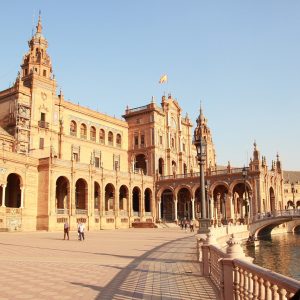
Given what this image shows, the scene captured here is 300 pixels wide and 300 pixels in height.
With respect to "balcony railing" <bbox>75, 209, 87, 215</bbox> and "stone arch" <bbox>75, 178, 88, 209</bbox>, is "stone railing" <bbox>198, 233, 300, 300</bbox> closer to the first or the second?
"balcony railing" <bbox>75, 209, 87, 215</bbox>

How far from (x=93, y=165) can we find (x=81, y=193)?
4312 millimetres

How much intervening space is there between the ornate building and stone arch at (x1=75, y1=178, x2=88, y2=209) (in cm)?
14

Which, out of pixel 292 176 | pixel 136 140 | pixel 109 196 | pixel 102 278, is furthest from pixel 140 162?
pixel 292 176

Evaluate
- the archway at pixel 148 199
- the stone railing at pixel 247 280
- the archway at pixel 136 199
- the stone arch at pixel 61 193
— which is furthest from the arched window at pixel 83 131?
the stone railing at pixel 247 280

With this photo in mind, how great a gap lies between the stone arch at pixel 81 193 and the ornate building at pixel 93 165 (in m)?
0.14

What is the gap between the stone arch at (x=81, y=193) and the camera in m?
52.7

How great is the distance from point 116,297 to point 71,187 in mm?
41336

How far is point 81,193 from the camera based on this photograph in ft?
179

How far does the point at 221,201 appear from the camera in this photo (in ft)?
272

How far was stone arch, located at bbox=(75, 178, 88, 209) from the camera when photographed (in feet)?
173

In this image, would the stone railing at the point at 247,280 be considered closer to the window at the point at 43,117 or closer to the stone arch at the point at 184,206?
the window at the point at 43,117

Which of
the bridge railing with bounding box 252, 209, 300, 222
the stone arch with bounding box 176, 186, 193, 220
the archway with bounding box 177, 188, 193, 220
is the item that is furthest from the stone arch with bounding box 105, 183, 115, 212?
the bridge railing with bounding box 252, 209, 300, 222

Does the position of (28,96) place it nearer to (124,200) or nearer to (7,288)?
(124,200)

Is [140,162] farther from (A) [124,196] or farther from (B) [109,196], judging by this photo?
(B) [109,196]
